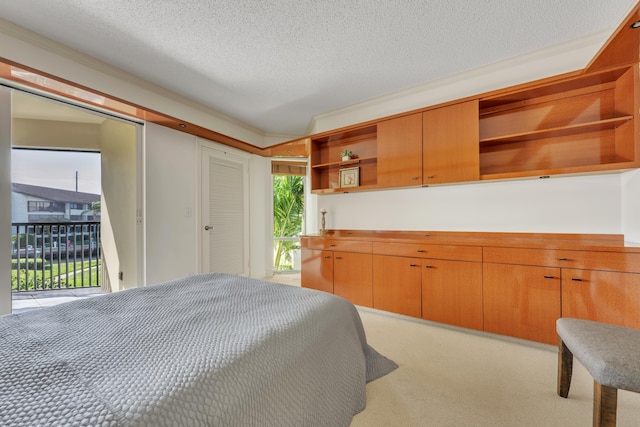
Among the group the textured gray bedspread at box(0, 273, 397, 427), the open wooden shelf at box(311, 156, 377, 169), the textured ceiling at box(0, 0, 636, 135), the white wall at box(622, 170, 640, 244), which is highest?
the textured ceiling at box(0, 0, 636, 135)

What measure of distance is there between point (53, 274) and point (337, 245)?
406 cm

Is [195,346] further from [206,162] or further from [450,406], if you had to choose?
[206,162]

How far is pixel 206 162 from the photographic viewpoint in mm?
3686

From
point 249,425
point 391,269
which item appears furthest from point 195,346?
point 391,269

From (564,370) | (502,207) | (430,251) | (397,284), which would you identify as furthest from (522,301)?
(397,284)

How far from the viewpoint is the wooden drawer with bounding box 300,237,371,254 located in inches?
118

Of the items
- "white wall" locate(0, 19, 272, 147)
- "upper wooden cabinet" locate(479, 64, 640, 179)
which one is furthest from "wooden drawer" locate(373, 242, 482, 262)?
"white wall" locate(0, 19, 272, 147)

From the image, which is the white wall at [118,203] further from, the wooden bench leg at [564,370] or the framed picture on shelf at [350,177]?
the wooden bench leg at [564,370]

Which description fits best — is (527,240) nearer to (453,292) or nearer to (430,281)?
(453,292)

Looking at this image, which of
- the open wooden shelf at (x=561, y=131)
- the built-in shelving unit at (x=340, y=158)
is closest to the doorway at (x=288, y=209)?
the built-in shelving unit at (x=340, y=158)

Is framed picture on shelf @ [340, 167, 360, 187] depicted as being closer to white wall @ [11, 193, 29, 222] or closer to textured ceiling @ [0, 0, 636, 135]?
textured ceiling @ [0, 0, 636, 135]

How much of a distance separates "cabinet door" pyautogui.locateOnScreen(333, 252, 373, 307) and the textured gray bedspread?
1403 mm

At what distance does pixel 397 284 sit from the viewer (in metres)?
2.75

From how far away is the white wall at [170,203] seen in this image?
118 inches
